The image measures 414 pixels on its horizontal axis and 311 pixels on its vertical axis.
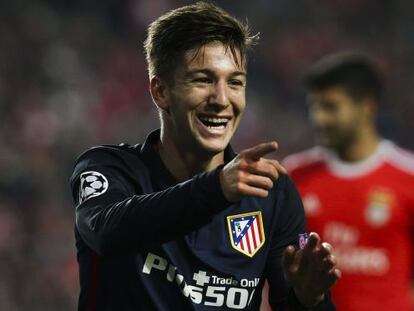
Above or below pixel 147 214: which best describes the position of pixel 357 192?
below

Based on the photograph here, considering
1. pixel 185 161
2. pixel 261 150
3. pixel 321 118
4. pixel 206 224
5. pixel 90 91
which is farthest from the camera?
pixel 90 91

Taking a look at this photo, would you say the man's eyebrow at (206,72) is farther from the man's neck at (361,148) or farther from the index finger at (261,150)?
the man's neck at (361,148)

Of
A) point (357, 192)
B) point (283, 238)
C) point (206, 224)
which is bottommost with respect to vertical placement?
point (357, 192)

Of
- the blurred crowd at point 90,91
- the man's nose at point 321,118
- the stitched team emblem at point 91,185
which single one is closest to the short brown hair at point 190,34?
the stitched team emblem at point 91,185

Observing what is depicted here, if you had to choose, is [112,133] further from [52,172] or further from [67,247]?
[67,247]

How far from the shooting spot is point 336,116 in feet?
17.6

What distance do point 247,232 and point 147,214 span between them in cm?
59

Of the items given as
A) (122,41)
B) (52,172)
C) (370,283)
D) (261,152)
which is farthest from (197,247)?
(122,41)

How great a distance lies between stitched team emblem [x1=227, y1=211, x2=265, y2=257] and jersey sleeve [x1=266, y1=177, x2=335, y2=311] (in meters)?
0.07

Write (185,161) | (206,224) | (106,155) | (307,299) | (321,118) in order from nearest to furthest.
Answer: (206,224) < (307,299) < (106,155) < (185,161) < (321,118)

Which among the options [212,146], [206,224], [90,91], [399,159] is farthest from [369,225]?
[90,91]

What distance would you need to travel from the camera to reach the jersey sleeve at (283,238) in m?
2.84

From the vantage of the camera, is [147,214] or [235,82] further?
[235,82]

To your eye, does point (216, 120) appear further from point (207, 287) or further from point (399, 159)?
point (399, 159)
